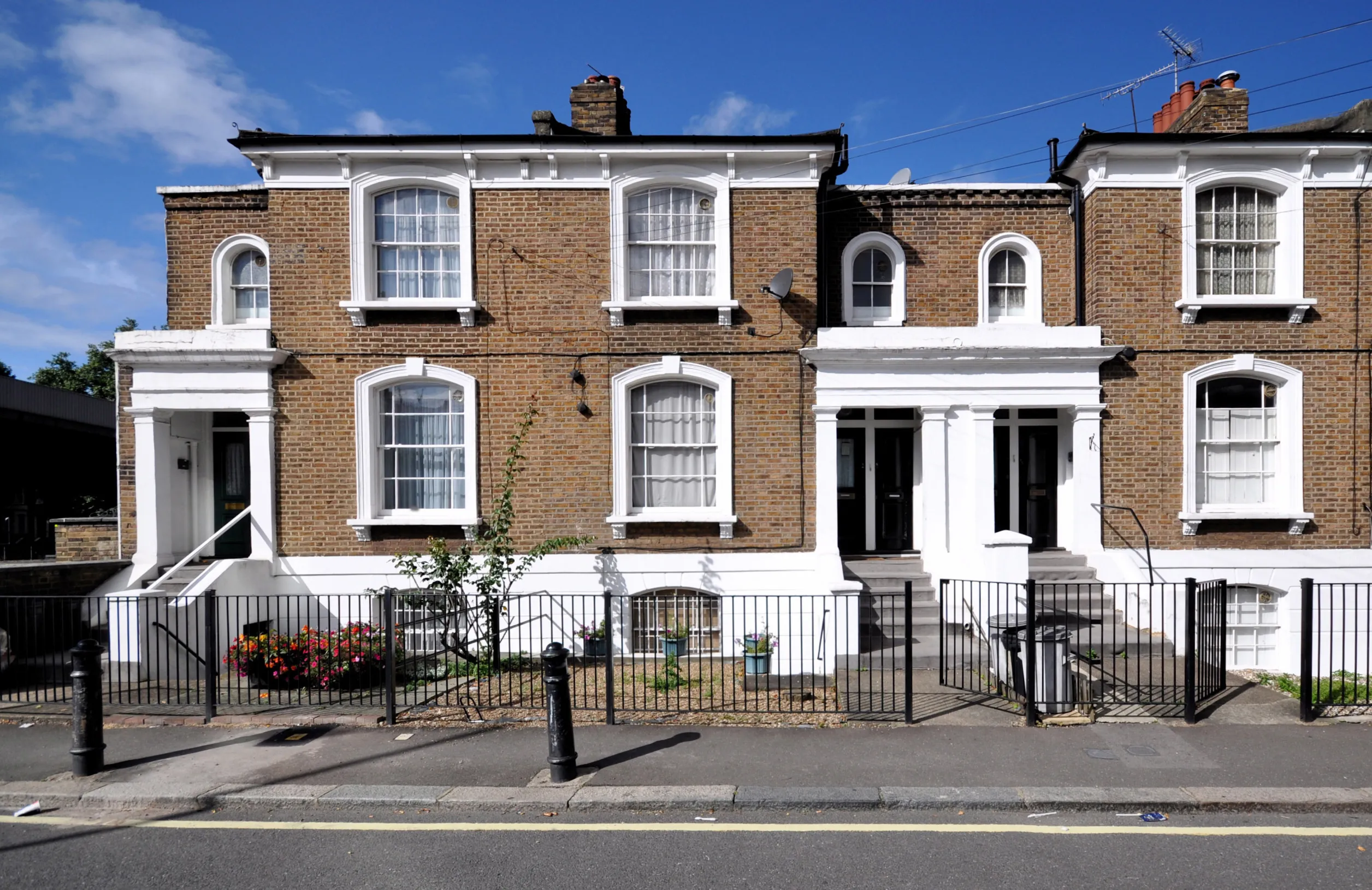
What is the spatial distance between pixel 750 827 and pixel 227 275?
10840mm

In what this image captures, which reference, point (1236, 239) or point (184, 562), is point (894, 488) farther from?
point (184, 562)

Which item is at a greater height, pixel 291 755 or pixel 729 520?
pixel 729 520


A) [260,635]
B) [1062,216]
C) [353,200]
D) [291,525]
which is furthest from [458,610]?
[1062,216]

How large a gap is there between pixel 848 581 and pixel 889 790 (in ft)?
13.2

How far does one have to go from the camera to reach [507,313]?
10.5 metres

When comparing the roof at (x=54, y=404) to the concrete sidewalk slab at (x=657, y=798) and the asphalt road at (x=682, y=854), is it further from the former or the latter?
the concrete sidewalk slab at (x=657, y=798)

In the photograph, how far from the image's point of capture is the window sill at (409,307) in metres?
10.3

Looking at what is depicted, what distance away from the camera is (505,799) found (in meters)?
5.55

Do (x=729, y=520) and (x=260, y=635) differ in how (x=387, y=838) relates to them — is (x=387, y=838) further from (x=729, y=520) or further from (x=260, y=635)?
(x=729, y=520)

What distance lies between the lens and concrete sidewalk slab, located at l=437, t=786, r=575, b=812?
549 cm

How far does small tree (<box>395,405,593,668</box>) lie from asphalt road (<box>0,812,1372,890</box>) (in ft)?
10.7

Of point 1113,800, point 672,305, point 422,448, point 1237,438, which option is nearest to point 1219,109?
point 1237,438

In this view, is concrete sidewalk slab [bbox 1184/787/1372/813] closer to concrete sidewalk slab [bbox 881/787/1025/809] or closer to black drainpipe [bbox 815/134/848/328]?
concrete sidewalk slab [bbox 881/787/1025/809]

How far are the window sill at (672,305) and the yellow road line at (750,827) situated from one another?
6.88 metres
